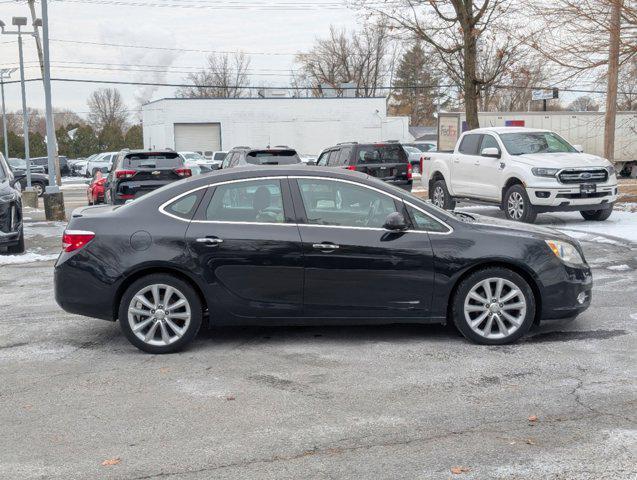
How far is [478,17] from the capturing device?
79.7 ft

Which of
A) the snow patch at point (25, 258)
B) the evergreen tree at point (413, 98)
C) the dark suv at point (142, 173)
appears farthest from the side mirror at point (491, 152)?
the evergreen tree at point (413, 98)

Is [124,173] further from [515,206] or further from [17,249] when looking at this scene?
[515,206]

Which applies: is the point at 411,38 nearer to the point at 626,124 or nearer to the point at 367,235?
the point at 626,124

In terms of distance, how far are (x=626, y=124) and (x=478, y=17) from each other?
54.1 ft

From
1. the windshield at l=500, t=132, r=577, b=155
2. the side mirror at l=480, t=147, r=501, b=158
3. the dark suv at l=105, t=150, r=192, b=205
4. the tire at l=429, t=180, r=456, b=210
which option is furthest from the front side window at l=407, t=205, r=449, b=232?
the dark suv at l=105, t=150, r=192, b=205

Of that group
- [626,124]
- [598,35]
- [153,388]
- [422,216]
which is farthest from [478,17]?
[153,388]

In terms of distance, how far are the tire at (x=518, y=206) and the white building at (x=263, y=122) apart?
4328cm

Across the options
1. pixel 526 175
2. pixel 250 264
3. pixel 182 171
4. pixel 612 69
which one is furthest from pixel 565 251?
pixel 612 69

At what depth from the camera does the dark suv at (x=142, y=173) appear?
1725 cm

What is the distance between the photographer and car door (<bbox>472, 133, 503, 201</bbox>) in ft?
51.8

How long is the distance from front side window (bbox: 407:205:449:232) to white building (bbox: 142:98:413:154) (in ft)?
169

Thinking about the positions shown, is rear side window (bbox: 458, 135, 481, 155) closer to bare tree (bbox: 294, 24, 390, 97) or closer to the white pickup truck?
the white pickup truck

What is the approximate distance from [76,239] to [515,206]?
10253 mm

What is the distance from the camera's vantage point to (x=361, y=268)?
21.9 ft
